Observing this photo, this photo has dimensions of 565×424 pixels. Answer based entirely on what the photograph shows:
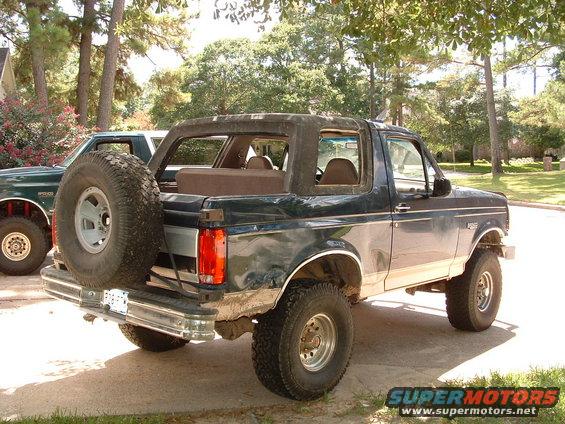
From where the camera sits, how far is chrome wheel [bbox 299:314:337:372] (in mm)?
4434

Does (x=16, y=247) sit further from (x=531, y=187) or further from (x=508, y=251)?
(x=531, y=187)

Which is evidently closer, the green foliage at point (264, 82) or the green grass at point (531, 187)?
the green grass at point (531, 187)

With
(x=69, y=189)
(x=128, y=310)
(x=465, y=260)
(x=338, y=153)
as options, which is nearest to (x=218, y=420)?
(x=128, y=310)

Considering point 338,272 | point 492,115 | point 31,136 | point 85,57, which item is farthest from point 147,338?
point 492,115

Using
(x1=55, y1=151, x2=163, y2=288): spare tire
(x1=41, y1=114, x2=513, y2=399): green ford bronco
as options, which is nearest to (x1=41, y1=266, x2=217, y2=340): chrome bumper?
(x1=41, y1=114, x2=513, y2=399): green ford bronco

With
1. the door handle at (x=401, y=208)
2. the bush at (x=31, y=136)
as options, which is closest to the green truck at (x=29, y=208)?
the bush at (x=31, y=136)

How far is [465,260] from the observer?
6.04 meters

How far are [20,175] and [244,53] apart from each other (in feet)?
140

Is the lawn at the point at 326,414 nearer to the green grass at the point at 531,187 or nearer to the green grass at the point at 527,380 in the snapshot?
the green grass at the point at 527,380

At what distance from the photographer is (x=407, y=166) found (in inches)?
232

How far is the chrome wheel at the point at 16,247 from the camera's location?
28.0 feet

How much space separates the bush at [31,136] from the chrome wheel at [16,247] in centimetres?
302

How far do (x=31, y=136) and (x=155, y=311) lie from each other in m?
9.43

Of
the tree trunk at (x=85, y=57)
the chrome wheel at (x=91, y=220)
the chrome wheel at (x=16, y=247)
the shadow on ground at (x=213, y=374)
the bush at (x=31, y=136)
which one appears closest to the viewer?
the chrome wheel at (x=91, y=220)
